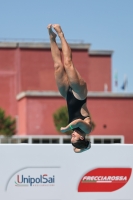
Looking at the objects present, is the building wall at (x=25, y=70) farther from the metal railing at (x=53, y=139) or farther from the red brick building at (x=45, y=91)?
the metal railing at (x=53, y=139)

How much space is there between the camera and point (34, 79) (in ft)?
166

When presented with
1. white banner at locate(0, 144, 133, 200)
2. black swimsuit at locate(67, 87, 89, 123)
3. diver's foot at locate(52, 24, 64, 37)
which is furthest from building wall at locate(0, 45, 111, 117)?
black swimsuit at locate(67, 87, 89, 123)

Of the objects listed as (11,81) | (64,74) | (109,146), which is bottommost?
(109,146)

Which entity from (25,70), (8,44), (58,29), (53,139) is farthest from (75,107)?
(25,70)

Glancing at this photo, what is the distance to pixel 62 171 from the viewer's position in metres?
14.2

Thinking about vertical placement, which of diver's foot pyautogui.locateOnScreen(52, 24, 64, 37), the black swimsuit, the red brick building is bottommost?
the black swimsuit

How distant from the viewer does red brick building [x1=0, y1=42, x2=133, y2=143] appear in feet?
143

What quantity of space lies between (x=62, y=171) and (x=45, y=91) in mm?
30906

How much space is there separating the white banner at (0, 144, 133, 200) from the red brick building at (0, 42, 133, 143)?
28.7 meters

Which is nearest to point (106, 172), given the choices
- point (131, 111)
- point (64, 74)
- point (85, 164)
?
point (85, 164)

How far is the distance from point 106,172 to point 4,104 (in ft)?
119

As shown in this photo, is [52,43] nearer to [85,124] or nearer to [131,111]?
[85,124]

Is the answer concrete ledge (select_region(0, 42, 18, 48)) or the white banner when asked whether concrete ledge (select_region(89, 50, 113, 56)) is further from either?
the white banner

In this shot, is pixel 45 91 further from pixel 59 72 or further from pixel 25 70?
pixel 59 72
